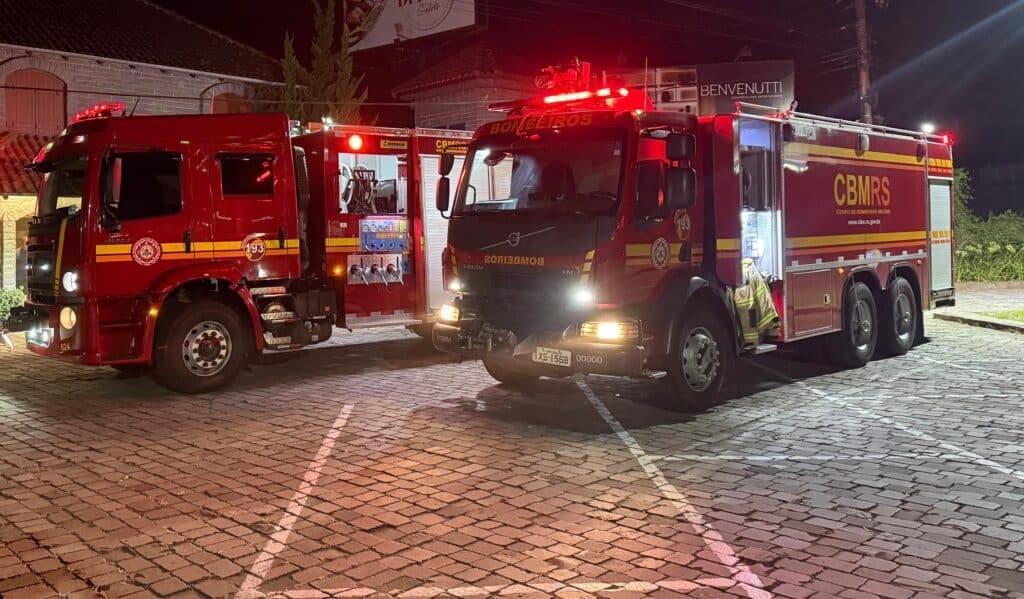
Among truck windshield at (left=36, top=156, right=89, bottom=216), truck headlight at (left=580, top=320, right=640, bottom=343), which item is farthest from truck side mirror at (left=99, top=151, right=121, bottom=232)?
truck headlight at (left=580, top=320, right=640, bottom=343)

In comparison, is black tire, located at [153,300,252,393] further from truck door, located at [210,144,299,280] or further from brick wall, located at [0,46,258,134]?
brick wall, located at [0,46,258,134]

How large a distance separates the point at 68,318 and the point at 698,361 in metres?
6.52

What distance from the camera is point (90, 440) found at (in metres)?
7.72

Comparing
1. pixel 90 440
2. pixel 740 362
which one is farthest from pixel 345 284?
pixel 740 362

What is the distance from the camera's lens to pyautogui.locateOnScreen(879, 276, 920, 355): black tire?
38.5ft

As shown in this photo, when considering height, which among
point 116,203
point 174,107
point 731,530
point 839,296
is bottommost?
point 731,530

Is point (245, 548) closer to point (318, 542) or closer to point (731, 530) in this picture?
point (318, 542)

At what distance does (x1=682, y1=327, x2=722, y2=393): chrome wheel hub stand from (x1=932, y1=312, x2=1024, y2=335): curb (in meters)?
8.04

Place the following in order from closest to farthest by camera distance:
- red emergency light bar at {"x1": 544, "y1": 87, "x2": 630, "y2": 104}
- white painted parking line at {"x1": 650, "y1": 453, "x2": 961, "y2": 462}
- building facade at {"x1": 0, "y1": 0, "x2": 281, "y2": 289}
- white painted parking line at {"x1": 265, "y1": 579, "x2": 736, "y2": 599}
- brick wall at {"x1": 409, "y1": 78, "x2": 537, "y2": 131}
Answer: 1. white painted parking line at {"x1": 265, "y1": 579, "x2": 736, "y2": 599}
2. white painted parking line at {"x1": 650, "y1": 453, "x2": 961, "y2": 462}
3. red emergency light bar at {"x1": 544, "y1": 87, "x2": 630, "y2": 104}
4. building facade at {"x1": 0, "y1": 0, "x2": 281, "y2": 289}
5. brick wall at {"x1": 409, "y1": 78, "x2": 537, "y2": 131}

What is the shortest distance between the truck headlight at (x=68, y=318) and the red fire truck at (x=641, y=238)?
377cm

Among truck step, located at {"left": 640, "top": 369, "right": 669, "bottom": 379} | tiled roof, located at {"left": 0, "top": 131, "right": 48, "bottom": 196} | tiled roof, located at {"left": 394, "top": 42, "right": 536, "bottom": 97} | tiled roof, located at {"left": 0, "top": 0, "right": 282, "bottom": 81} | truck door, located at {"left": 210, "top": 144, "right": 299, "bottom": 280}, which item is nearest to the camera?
truck step, located at {"left": 640, "top": 369, "right": 669, "bottom": 379}

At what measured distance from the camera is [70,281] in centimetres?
926

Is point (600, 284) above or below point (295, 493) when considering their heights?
above

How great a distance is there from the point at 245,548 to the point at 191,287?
17.7 ft
